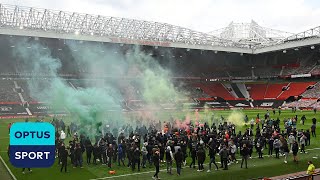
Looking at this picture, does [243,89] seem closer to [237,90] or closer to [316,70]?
[237,90]

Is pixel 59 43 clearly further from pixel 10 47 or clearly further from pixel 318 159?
pixel 318 159

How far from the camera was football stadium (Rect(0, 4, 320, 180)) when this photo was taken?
1659cm

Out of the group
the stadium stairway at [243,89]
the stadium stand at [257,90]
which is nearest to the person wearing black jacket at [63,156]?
the stadium stand at [257,90]

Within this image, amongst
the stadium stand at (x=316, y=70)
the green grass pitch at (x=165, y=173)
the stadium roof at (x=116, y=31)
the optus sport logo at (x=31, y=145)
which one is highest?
the stadium roof at (x=116, y=31)

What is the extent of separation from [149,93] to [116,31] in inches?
859

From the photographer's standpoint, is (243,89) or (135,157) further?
(243,89)

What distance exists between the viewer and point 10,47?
2143 inches

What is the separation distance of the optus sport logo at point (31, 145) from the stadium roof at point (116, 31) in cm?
4756

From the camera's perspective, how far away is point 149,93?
43188 mm

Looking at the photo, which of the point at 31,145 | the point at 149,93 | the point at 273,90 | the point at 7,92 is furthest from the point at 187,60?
the point at 31,145

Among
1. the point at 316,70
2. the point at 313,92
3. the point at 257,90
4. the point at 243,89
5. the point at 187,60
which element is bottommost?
the point at 313,92

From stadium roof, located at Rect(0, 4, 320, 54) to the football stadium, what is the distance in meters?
0.18

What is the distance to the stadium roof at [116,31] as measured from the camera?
171 feet

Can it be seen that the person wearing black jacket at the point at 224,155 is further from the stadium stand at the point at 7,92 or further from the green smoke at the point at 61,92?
the stadium stand at the point at 7,92
